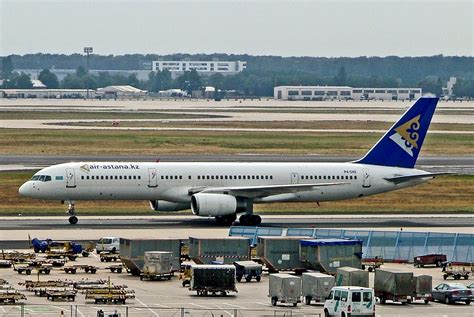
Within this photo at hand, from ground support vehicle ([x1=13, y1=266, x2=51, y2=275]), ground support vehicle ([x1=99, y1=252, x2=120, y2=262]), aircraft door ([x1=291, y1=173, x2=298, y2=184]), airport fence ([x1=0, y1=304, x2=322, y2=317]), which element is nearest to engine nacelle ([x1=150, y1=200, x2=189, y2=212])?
aircraft door ([x1=291, y1=173, x2=298, y2=184])

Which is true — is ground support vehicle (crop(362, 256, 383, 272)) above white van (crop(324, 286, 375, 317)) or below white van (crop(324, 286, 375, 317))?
below

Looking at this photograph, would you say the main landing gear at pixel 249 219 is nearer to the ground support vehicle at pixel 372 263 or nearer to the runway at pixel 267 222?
the runway at pixel 267 222

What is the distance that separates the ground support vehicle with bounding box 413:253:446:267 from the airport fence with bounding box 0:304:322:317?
1737cm

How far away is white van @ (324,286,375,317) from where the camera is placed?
55.8 m

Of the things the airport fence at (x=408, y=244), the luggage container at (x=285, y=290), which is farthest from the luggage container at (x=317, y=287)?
the airport fence at (x=408, y=244)

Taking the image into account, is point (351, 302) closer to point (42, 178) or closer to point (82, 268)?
point (82, 268)

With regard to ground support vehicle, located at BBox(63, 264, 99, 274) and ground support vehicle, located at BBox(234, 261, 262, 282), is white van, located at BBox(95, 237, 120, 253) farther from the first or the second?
ground support vehicle, located at BBox(234, 261, 262, 282)

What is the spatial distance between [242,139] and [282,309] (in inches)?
4886

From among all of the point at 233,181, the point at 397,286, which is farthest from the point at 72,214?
the point at 397,286

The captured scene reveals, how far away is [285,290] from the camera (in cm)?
6091

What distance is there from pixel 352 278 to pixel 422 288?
326cm

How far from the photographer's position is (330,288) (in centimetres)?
6153

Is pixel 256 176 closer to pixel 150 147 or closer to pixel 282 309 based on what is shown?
pixel 282 309

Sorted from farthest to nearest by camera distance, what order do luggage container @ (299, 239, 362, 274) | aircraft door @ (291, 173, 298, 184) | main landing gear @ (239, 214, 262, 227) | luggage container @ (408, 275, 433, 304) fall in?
1. aircraft door @ (291, 173, 298, 184)
2. main landing gear @ (239, 214, 262, 227)
3. luggage container @ (299, 239, 362, 274)
4. luggage container @ (408, 275, 433, 304)
